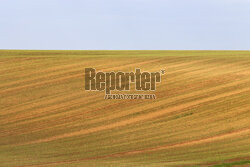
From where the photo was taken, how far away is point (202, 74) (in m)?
20.6

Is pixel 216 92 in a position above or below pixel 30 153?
above

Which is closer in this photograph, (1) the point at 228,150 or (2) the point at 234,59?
(1) the point at 228,150

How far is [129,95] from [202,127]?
12.2 feet

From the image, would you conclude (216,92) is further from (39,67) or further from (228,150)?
(39,67)

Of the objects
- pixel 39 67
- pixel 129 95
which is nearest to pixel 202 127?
pixel 129 95

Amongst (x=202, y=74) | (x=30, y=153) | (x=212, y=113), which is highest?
(x=202, y=74)

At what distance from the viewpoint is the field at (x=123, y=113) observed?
14.3 metres

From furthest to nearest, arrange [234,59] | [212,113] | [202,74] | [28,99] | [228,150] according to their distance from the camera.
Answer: [234,59]
[202,74]
[28,99]
[212,113]
[228,150]

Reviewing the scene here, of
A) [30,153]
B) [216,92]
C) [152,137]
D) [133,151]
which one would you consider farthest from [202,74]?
[30,153]

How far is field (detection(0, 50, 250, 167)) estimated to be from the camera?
1431cm

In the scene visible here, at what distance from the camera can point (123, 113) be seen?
17.8 metres

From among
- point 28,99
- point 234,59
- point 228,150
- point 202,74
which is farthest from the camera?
point 234,59

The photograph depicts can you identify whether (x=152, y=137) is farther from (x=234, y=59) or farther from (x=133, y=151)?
(x=234, y=59)

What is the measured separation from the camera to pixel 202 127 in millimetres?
16672
